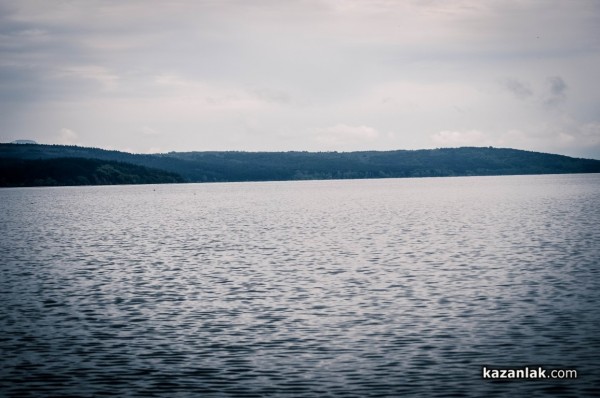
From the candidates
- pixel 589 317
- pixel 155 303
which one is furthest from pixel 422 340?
pixel 155 303

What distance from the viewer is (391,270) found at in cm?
4316

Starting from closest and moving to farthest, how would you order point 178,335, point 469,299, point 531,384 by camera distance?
point 531,384 → point 178,335 → point 469,299

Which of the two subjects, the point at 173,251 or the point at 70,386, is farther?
the point at 173,251

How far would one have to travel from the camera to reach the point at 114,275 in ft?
143

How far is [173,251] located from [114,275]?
14.5 meters

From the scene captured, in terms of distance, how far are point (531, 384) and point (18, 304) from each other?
930 inches

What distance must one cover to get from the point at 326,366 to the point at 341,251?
33.4 metres

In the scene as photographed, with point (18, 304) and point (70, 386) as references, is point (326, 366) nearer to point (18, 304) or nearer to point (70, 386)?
point (70, 386)

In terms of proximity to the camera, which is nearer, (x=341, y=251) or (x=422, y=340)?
(x=422, y=340)

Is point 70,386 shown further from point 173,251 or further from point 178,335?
point 173,251

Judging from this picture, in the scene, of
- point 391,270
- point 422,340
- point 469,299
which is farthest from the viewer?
point 391,270

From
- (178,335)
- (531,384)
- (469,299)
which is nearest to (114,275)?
(178,335)

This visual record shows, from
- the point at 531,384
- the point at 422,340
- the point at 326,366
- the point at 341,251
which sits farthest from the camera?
the point at 341,251

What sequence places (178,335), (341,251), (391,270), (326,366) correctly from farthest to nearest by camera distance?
(341,251)
(391,270)
(178,335)
(326,366)
